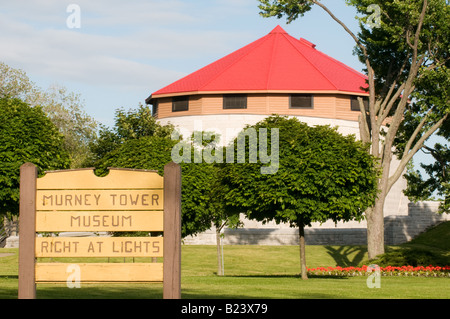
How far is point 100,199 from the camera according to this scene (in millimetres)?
9172

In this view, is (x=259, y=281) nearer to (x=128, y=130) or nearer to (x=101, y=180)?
(x=101, y=180)

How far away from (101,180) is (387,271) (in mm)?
24117

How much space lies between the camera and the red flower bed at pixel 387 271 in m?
30.2

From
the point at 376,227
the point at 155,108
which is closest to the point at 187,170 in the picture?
the point at 376,227

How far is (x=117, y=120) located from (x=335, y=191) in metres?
28.5

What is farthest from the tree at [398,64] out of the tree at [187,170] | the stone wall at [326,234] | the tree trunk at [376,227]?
the stone wall at [326,234]

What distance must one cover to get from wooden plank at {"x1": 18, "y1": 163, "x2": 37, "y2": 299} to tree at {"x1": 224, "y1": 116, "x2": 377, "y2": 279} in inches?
613

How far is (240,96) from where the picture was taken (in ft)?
180

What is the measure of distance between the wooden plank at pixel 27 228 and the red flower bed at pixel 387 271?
868 inches

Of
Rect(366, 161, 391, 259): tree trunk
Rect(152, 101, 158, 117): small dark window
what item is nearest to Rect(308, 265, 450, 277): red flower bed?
Rect(366, 161, 391, 259): tree trunk

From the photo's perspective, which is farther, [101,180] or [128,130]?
[128,130]

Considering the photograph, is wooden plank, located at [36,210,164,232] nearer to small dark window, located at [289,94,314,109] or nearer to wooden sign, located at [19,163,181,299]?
wooden sign, located at [19,163,181,299]
